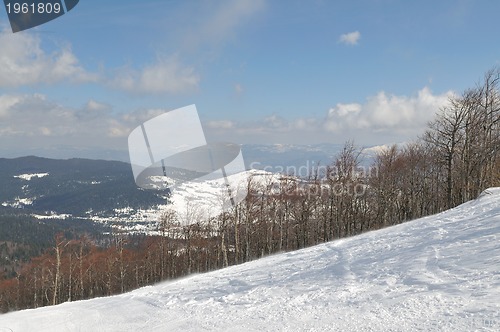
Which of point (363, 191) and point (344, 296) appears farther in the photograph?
point (363, 191)

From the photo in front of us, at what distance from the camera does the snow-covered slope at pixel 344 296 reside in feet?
24.9

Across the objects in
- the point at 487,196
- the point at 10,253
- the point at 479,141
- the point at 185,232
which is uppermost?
the point at 479,141

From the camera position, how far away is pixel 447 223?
607 inches

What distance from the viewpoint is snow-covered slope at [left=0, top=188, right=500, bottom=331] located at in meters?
7.59

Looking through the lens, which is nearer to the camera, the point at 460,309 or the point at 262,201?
the point at 460,309

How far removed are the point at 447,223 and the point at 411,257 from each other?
17.5 ft

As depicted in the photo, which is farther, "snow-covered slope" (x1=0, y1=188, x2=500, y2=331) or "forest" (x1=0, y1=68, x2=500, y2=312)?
"forest" (x1=0, y1=68, x2=500, y2=312)

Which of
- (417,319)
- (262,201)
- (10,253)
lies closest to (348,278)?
(417,319)

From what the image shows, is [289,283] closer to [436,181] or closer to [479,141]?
[479,141]

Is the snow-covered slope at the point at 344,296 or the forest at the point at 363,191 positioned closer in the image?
the snow-covered slope at the point at 344,296

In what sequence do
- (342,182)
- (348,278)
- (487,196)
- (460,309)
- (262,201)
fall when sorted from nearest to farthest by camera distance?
1. (460,309)
2. (348,278)
3. (487,196)
4. (342,182)
5. (262,201)

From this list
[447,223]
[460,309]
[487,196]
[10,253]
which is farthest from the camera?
[10,253]

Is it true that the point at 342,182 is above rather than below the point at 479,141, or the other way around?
below

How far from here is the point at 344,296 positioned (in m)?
9.29
